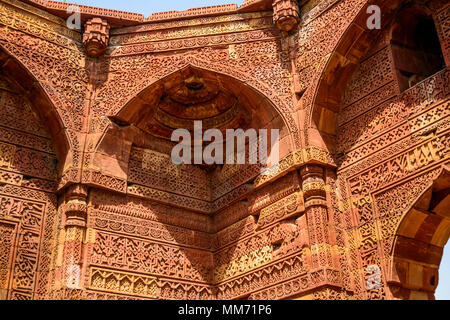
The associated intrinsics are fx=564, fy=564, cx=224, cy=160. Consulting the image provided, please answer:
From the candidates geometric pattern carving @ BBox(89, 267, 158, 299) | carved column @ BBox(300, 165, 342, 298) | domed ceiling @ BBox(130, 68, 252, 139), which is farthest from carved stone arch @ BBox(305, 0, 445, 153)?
geometric pattern carving @ BBox(89, 267, 158, 299)

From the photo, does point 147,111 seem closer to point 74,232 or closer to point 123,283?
point 74,232

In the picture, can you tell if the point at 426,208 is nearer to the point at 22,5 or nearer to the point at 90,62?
the point at 90,62

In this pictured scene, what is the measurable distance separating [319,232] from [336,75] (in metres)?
2.21

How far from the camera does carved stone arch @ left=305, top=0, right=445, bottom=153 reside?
7.40m

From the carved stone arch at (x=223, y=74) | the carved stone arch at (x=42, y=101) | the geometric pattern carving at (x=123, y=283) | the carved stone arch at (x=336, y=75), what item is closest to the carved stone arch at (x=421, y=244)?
the carved stone arch at (x=336, y=75)

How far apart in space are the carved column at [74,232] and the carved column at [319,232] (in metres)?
2.96

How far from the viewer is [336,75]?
7672 millimetres

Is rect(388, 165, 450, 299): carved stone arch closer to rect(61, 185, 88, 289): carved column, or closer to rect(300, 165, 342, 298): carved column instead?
A: rect(300, 165, 342, 298): carved column

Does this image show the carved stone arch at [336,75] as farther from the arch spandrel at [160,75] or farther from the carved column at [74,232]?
the carved column at [74,232]

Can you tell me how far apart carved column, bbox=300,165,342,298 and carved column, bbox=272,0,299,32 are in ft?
7.38

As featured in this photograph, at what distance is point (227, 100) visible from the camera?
888 centimetres

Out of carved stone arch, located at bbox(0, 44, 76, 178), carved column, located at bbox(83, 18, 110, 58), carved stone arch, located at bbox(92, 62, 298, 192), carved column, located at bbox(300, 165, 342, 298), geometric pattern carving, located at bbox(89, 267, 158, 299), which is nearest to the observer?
carved column, located at bbox(300, 165, 342, 298)

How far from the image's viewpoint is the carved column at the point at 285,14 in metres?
8.13

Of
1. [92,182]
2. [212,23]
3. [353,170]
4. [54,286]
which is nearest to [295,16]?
[212,23]
